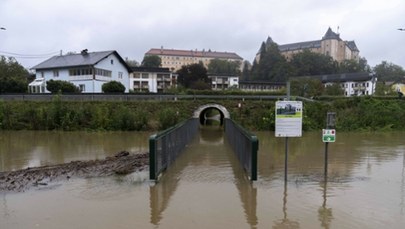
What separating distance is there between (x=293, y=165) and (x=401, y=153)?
6336 mm

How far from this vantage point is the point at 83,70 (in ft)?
142

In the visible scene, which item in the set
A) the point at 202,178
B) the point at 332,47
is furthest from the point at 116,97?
the point at 332,47

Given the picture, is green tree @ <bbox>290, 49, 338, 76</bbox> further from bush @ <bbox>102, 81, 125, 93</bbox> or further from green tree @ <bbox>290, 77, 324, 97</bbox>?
bush @ <bbox>102, 81, 125, 93</bbox>

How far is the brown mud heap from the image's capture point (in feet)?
27.5

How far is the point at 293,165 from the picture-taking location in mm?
11344

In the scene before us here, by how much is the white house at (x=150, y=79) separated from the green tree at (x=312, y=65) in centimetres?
3903

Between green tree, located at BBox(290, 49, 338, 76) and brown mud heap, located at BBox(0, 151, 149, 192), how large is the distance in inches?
3471

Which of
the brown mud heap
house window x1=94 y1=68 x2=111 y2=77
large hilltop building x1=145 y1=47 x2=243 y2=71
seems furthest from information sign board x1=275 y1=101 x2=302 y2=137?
large hilltop building x1=145 y1=47 x2=243 y2=71

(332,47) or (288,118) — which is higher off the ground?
(332,47)

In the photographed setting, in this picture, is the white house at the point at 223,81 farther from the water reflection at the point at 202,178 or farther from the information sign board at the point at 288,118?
the information sign board at the point at 288,118

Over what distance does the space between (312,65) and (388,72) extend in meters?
27.5

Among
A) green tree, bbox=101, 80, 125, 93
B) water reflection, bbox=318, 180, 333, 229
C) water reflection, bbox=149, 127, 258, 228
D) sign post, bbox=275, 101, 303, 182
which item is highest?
green tree, bbox=101, 80, 125, 93

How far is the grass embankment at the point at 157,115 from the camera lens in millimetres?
26516

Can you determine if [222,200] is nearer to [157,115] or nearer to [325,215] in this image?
[325,215]
